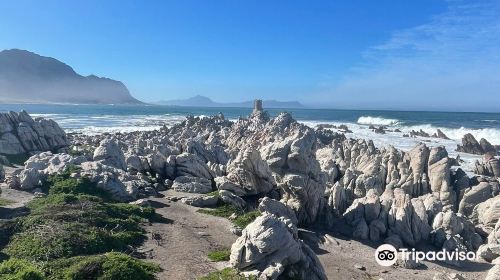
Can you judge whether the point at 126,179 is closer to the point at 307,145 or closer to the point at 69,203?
the point at 69,203

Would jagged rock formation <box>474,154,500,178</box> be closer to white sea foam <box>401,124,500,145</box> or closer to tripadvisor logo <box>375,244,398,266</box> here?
tripadvisor logo <box>375,244,398,266</box>

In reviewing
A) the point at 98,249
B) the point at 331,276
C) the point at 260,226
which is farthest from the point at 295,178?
the point at 98,249

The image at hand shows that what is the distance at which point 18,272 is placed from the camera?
1302 centimetres

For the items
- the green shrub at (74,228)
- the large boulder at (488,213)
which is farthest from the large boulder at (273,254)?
the large boulder at (488,213)

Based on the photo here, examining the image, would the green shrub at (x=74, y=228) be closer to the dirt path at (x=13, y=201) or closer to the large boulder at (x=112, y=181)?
the dirt path at (x=13, y=201)

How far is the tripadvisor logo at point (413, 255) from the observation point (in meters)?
22.2

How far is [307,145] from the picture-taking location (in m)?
28.9

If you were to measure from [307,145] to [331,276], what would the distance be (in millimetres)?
10958

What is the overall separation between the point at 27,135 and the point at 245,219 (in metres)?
30.2

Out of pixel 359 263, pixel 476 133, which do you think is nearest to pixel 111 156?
→ pixel 359 263

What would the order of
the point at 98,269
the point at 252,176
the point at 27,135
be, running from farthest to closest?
1. the point at 27,135
2. the point at 252,176
3. the point at 98,269

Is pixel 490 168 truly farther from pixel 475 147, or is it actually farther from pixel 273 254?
pixel 273 254

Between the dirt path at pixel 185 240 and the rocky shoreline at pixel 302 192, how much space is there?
4.45 ft

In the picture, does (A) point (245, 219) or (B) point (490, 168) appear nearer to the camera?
(A) point (245, 219)
